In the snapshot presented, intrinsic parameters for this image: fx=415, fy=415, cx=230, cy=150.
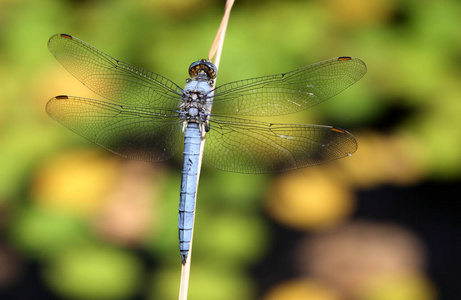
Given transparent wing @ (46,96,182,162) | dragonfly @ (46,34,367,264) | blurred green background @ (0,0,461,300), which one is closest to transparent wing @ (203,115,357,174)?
dragonfly @ (46,34,367,264)

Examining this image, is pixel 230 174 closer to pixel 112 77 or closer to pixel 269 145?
pixel 269 145

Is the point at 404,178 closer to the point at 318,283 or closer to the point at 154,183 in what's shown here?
the point at 318,283

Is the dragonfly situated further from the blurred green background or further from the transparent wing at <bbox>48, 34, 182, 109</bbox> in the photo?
the blurred green background

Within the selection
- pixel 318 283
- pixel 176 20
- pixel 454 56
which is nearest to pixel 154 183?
pixel 176 20

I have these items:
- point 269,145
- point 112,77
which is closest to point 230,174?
point 269,145

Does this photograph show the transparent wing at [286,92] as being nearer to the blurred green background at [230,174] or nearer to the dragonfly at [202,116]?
the dragonfly at [202,116]

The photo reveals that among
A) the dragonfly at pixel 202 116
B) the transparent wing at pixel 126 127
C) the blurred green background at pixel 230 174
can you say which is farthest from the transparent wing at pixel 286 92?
the blurred green background at pixel 230 174

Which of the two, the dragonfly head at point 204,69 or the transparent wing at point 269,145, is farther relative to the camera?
the dragonfly head at point 204,69
